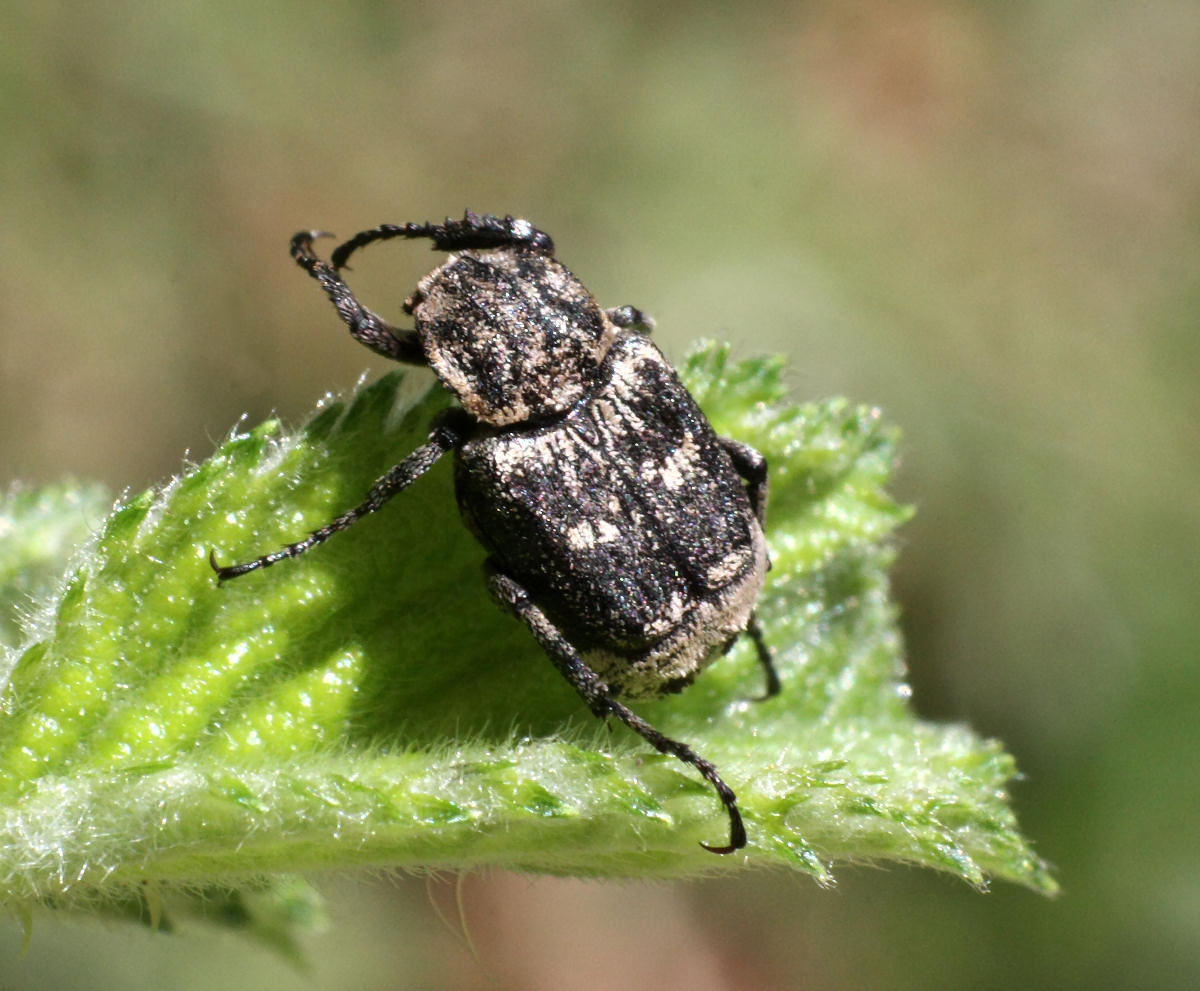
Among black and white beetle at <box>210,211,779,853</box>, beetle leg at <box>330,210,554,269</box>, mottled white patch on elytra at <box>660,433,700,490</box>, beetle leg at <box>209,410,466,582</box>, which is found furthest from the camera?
beetle leg at <box>330,210,554,269</box>

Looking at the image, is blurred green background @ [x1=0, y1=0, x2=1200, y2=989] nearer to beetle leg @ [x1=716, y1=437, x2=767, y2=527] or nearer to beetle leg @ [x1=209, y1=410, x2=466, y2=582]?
beetle leg @ [x1=209, y1=410, x2=466, y2=582]

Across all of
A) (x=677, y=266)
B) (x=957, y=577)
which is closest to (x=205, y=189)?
(x=677, y=266)

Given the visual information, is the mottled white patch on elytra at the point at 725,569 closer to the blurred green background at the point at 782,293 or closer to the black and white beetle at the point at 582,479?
the black and white beetle at the point at 582,479

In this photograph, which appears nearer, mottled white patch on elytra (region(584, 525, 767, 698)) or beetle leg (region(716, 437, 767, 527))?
mottled white patch on elytra (region(584, 525, 767, 698))

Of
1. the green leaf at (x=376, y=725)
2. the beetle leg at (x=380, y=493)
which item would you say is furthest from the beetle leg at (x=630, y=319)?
the beetle leg at (x=380, y=493)

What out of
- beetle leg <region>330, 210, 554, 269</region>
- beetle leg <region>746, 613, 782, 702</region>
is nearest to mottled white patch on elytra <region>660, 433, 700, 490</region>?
beetle leg <region>746, 613, 782, 702</region>

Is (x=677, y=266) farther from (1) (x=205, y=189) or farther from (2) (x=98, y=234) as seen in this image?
(2) (x=98, y=234)
